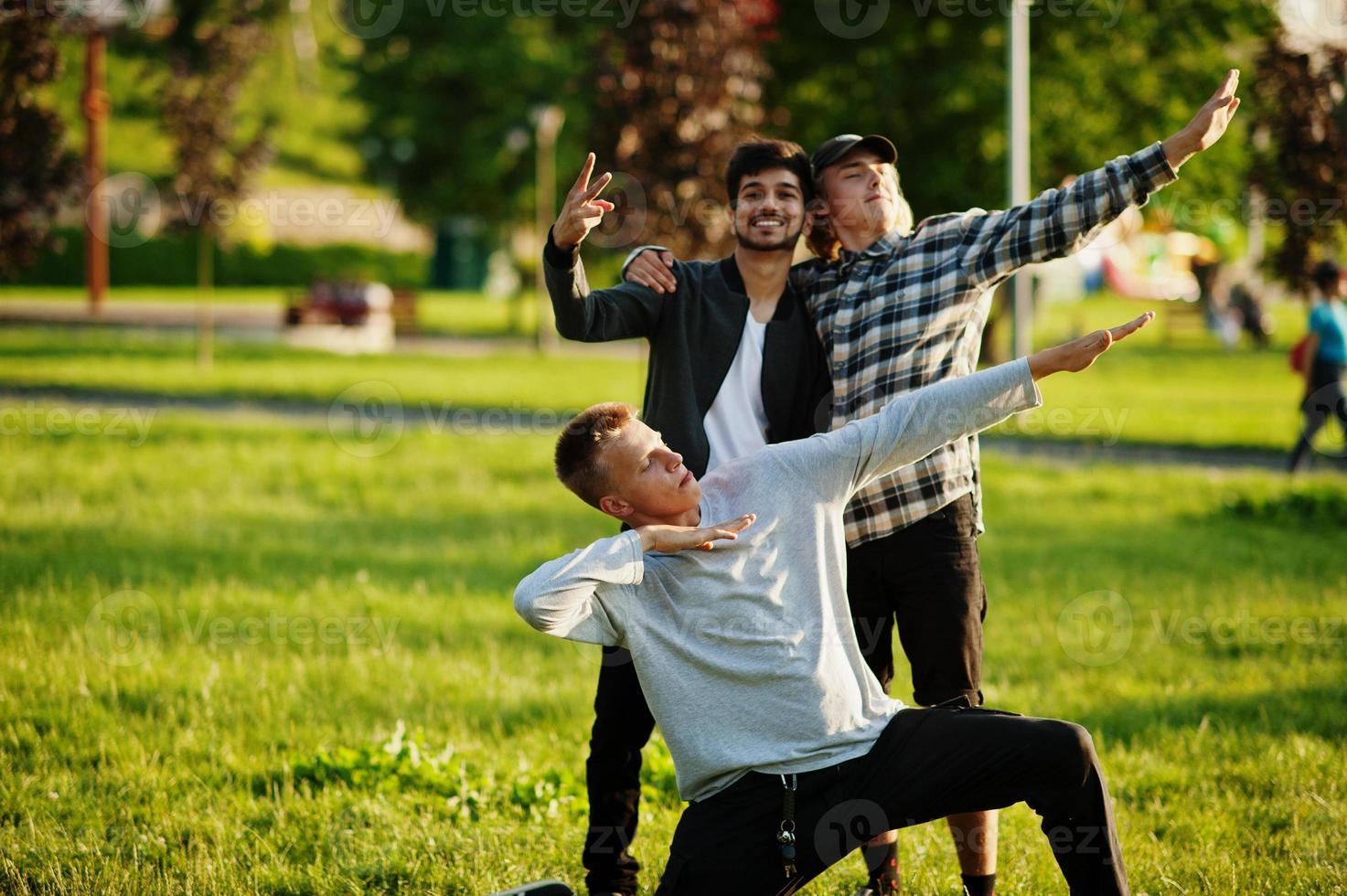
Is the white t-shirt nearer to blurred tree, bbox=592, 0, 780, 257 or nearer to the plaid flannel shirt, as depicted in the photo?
the plaid flannel shirt

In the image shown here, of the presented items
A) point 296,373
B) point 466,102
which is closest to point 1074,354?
point 296,373

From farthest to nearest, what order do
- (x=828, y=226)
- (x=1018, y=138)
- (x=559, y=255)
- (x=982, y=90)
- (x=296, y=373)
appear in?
(x=296, y=373), (x=982, y=90), (x=1018, y=138), (x=828, y=226), (x=559, y=255)

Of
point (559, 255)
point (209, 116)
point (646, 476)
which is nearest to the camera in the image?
point (646, 476)

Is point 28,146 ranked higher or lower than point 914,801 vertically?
higher

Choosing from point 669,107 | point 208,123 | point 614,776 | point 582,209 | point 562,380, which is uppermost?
point 208,123

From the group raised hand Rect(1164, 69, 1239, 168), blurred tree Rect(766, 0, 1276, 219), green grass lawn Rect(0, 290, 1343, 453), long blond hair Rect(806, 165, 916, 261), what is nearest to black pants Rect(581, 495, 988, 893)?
long blond hair Rect(806, 165, 916, 261)

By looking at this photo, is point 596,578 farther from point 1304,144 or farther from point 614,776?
point 1304,144

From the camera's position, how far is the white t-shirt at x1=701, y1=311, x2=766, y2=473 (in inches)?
148

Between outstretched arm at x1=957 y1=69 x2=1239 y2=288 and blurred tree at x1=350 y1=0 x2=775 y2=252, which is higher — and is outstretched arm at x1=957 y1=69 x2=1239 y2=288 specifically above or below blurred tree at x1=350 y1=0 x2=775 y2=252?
below

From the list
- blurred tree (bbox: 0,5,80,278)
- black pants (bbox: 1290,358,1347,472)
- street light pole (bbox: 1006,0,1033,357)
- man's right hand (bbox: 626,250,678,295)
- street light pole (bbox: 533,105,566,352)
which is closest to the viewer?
man's right hand (bbox: 626,250,678,295)

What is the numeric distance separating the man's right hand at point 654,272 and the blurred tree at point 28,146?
Answer: 24.6 ft

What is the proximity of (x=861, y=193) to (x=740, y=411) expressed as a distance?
0.76m

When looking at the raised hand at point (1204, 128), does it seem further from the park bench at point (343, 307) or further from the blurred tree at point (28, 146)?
the park bench at point (343, 307)

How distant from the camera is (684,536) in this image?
2.96m
